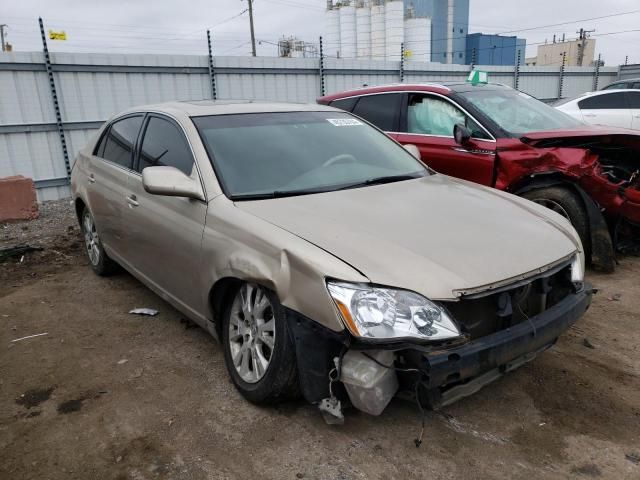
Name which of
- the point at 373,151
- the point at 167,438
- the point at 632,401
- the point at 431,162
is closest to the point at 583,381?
the point at 632,401

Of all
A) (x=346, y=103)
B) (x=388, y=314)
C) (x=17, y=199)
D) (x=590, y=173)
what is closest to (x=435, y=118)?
(x=346, y=103)

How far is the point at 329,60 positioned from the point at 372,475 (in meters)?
11.1

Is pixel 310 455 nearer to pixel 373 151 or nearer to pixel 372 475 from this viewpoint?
pixel 372 475

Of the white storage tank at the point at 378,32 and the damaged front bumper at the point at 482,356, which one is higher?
the white storage tank at the point at 378,32

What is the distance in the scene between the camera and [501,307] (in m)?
2.42

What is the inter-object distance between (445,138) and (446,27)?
142ft

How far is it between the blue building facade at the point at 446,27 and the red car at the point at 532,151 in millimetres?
38850

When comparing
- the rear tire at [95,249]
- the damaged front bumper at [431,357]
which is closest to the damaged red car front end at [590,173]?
the damaged front bumper at [431,357]

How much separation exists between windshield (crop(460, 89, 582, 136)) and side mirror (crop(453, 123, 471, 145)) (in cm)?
38

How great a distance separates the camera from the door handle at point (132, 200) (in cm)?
383

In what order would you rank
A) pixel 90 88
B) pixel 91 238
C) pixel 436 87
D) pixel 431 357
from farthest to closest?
pixel 90 88 < pixel 436 87 < pixel 91 238 < pixel 431 357

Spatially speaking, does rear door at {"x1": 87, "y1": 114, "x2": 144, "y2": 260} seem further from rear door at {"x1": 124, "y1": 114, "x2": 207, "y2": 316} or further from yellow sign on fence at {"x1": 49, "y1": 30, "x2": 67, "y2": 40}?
yellow sign on fence at {"x1": 49, "y1": 30, "x2": 67, "y2": 40}

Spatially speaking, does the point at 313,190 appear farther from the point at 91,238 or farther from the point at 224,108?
the point at 91,238

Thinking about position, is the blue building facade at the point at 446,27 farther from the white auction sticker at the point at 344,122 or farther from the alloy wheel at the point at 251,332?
the alloy wheel at the point at 251,332
